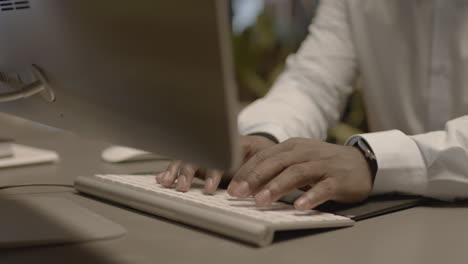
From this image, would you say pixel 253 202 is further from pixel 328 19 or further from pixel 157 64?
pixel 328 19

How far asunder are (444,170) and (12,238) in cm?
59

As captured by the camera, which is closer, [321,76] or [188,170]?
[188,170]

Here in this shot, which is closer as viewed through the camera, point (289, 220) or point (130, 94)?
point (130, 94)

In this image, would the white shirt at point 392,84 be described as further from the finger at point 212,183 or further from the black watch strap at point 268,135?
the finger at point 212,183

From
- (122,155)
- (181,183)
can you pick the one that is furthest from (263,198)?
(122,155)

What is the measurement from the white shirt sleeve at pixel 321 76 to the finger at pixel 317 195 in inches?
21.2

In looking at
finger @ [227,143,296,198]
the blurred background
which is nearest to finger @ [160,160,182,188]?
finger @ [227,143,296,198]

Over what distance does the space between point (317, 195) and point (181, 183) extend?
20 cm

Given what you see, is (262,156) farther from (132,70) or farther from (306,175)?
(132,70)

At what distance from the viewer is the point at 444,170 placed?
0.82 meters

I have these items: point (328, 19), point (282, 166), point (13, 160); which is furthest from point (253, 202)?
point (328, 19)

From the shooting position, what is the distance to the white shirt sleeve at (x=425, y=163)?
0.81 meters

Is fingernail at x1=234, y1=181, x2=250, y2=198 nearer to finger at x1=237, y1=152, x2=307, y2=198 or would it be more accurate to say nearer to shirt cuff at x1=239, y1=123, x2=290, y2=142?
finger at x1=237, y1=152, x2=307, y2=198

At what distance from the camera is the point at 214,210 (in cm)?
66
